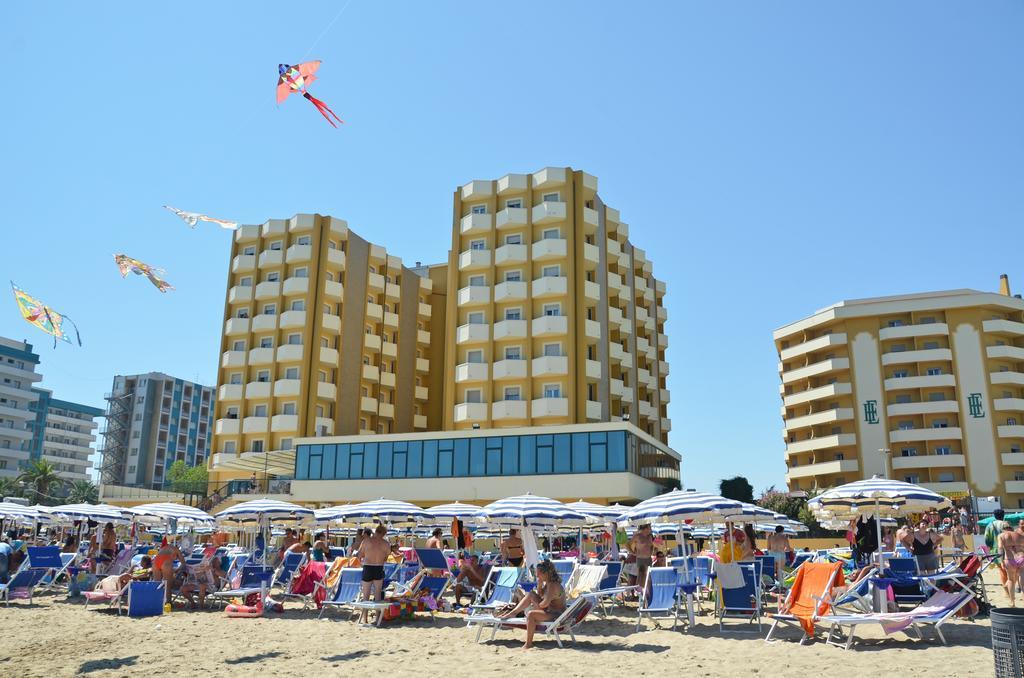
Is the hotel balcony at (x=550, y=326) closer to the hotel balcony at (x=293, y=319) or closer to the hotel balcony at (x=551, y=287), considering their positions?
the hotel balcony at (x=551, y=287)

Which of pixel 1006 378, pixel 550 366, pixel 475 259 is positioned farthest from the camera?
pixel 1006 378

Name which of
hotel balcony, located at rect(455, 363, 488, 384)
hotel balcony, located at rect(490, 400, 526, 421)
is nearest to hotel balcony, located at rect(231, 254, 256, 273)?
hotel balcony, located at rect(455, 363, 488, 384)

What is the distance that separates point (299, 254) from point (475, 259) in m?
12.7

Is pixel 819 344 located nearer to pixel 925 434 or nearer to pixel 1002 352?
pixel 925 434

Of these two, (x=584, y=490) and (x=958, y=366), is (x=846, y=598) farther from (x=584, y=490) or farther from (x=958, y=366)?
(x=958, y=366)

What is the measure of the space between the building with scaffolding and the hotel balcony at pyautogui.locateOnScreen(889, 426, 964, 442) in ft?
320

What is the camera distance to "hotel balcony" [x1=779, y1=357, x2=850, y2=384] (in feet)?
209

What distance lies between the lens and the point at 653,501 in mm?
14430

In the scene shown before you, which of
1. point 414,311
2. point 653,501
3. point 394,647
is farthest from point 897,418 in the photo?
point 394,647

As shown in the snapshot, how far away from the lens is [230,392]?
5478 cm

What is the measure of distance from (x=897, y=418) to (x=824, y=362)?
6779 mm

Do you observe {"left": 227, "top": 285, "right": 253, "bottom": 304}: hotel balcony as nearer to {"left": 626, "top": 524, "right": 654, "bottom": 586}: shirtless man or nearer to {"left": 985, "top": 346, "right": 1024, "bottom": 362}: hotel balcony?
{"left": 626, "top": 524, "right": 654, "bottom": 586}: shirtless man

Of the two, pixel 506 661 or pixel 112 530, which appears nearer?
pixel 506 661

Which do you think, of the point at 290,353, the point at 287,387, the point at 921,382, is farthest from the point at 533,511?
the point at 921,382
